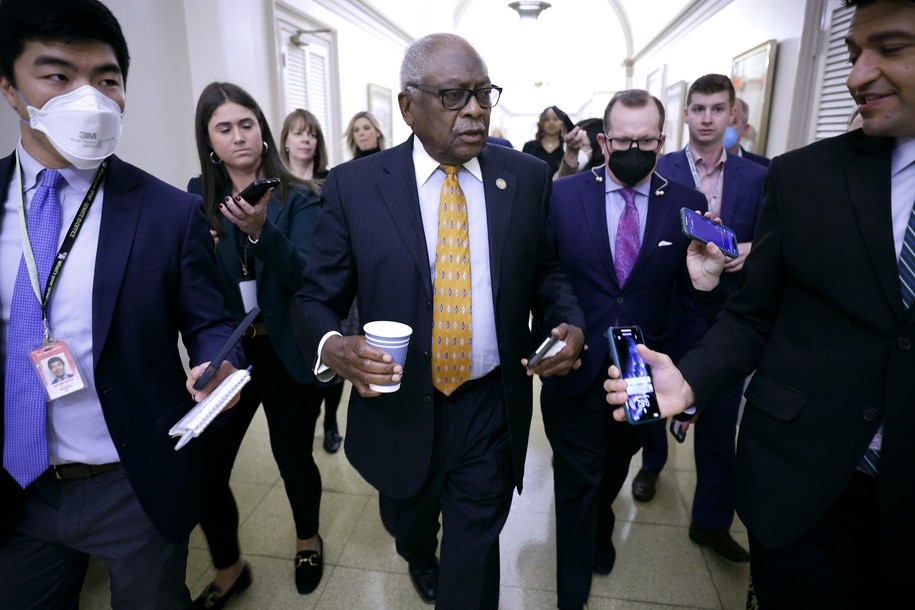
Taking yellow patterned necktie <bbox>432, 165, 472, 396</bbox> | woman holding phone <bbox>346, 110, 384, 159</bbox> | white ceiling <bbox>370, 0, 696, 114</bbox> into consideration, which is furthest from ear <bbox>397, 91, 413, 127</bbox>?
white ceiling <bbox>370, 0, 696, 114</bbox>

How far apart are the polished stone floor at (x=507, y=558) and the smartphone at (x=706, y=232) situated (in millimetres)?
1433

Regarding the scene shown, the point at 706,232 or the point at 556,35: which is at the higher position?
the point at 556,35

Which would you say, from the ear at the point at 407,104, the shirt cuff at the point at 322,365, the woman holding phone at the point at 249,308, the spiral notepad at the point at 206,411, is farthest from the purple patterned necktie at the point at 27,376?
the ear at the point at 407,104

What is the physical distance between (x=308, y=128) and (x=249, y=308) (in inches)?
60.3

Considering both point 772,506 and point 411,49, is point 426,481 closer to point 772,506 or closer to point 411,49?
point 772,506

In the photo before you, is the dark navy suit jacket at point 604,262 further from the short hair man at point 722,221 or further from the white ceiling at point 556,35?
the white ceiling at point 556,35

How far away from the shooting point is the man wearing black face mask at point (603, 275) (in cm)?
203

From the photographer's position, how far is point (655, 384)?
131cm

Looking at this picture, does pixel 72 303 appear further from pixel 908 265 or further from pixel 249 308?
pixel 908 265

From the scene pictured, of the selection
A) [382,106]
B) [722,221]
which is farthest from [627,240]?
[382,106]

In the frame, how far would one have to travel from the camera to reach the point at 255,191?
6.04 feet

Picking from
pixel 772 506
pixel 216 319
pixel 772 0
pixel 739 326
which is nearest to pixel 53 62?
pixel 216 319

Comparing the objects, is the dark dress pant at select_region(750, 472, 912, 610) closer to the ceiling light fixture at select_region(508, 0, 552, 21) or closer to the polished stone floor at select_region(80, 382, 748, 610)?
the polished stone floor at select_region(80, 382, 748, 610)

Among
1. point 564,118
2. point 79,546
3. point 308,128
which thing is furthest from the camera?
point 564,118
